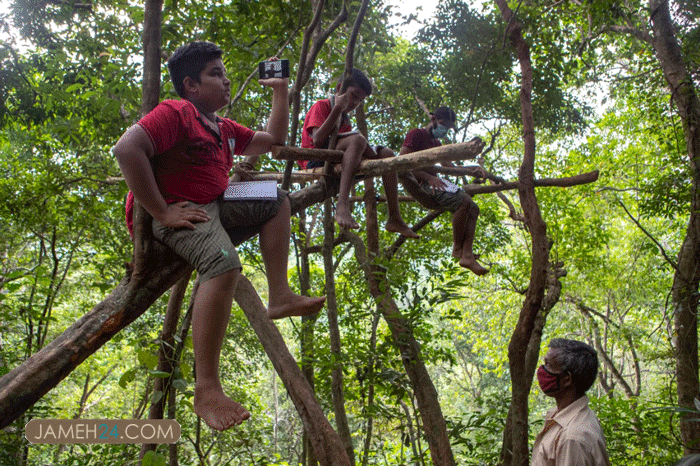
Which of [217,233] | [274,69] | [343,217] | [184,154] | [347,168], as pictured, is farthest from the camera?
[343,217]

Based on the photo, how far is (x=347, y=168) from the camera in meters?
2.92

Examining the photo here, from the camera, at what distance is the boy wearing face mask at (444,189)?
368cm

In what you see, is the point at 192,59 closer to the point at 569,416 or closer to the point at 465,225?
the point at 569,416

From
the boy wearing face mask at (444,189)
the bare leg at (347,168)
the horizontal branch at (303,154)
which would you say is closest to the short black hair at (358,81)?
the bare leg at (347,168)

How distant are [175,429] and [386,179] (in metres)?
1.98

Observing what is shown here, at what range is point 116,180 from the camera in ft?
16.9

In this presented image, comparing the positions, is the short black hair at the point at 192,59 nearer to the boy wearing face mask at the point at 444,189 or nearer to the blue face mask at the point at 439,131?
the boy wearing face mask at the point at 444,189

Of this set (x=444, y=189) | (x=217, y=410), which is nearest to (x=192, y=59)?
(x=217, y=410)

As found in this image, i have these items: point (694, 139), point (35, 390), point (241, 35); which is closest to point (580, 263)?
point (694, 139)

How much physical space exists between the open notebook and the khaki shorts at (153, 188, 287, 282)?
0.02 metres

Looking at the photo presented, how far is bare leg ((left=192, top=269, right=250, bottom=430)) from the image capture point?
1.81 metres

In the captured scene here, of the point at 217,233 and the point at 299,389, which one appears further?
the point at 299,389

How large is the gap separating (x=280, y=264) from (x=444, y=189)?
5.95ft

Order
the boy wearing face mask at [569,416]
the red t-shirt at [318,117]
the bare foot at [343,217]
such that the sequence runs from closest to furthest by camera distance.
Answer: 1. the boy wearing face mask at [569,416]
2. the bare foot at [343,217]
3. the red t-shirt at [318,117]
